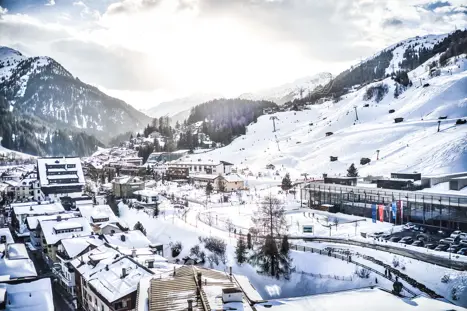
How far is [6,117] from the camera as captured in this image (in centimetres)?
8781

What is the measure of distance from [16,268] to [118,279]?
17.5 ft

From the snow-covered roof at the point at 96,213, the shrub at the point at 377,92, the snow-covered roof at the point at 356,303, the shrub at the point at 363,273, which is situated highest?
the shrub at the point at 377,92

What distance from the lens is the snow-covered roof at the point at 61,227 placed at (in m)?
22.0

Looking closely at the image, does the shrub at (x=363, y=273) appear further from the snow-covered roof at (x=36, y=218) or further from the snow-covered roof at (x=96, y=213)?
the snow-covered roof at (x=36, y=218)

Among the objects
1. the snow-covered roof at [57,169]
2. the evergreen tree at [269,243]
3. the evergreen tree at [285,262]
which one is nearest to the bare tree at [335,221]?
the evergreen tree at [269,243]

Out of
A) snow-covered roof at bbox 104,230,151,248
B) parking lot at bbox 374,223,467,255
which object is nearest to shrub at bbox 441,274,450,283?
parking lot at bbox 374,223,467,255

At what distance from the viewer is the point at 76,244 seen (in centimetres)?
1973

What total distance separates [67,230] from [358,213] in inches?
710

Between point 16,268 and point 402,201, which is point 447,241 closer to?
point 402,201

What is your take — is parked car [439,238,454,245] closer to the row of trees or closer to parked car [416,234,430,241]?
parked car [416,234,430,241]

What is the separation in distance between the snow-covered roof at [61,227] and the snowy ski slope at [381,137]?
24.3 metres

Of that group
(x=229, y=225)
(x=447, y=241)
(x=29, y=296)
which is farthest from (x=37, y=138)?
(x=447, y=241)

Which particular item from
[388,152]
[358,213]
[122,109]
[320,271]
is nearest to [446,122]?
[388,152]

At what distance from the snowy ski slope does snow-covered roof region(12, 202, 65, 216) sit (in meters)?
24.2
